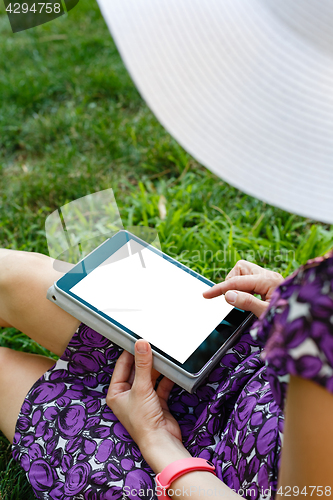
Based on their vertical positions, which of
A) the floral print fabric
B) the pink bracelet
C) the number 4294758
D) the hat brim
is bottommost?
the pink bracelet

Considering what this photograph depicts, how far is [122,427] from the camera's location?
0.94m

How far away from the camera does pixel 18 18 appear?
2.46m

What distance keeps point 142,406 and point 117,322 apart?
0.18 metres

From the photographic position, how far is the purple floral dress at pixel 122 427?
0.77 meters

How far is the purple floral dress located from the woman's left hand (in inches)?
1.4

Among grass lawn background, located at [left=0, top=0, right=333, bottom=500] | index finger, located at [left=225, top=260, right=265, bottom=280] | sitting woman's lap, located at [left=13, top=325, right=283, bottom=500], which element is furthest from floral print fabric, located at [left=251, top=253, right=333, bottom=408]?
A: grass lawn background, located at [left=0, top=0, right=333, bottom=500]

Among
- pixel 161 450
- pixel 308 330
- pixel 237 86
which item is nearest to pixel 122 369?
pixel 161 450

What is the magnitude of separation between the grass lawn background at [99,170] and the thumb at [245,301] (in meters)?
0.52

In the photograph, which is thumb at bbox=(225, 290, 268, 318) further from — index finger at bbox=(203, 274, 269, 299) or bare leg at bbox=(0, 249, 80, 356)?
bare leg at bbox=(0, 249, 80, 356)

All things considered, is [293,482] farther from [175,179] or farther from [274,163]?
[175,179]

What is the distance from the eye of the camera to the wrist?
82cm

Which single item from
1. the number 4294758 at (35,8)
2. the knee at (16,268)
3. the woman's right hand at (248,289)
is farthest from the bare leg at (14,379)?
the number 4294758 at (35,8)

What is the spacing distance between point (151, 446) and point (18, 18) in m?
2.47

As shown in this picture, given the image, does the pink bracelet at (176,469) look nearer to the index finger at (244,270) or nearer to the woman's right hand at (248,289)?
the woman's right hand at (248,289)
